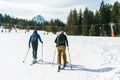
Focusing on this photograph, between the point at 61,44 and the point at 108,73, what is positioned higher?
the point at 61,44

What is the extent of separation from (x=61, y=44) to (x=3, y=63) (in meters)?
4.45

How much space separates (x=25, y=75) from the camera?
1501cm

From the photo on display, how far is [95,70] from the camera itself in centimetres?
1548

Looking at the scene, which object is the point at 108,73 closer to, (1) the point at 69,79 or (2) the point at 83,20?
(1) the point at 69,79

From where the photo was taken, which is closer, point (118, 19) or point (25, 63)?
point (25, 63)

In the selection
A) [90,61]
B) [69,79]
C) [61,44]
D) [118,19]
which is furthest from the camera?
[118,19]

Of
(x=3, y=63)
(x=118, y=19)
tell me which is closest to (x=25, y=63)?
(x=3, y=63)

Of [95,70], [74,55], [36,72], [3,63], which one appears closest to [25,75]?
[36,72]

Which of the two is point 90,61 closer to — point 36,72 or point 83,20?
point 36,72


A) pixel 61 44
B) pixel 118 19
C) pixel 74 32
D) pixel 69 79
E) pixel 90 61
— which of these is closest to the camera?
pixel 69 79

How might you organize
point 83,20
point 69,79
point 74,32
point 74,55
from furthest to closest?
point 83,20, point 74,32, point 74,55, point 69,79

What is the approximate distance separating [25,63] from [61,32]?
11.6ft

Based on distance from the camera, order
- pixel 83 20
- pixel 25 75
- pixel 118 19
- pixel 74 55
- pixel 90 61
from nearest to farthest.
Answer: pixel 25 75 → pixel 90 61 → pixel 74 55 → pixel 118 19 → pixel 83 20

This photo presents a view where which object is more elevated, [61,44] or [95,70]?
[61,44]
